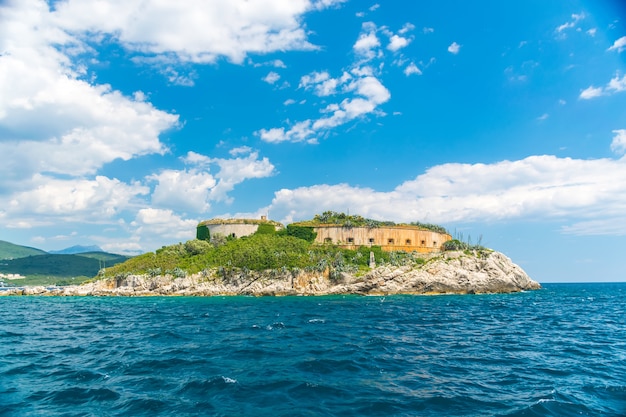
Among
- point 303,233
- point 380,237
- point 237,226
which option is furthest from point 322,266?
point 237,226

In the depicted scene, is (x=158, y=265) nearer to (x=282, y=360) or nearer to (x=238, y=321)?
(x=238, y=321)

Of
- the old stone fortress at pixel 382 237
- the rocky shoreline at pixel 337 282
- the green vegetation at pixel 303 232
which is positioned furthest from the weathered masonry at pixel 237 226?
the rocky shoreline at pixel 337 282

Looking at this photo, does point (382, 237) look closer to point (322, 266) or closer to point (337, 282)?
point (337, 282)

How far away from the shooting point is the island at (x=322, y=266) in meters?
77.1

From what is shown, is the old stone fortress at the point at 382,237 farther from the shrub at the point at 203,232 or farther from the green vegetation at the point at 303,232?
the shrub at the point at 203,232

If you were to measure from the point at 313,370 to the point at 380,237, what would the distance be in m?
78.7

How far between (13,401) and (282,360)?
1060cm

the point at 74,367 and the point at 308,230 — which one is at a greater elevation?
the point at 308,230

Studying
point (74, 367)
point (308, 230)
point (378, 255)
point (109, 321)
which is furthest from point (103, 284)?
point (74, 367)

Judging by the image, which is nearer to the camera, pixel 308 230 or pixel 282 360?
pixel 282 360

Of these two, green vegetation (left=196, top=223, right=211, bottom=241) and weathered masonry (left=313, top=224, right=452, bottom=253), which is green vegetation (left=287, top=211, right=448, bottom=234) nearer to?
weathered masonry (left=313, top=224, right=452, bottom=253)

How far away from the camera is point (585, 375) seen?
1639cm

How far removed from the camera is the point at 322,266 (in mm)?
78438

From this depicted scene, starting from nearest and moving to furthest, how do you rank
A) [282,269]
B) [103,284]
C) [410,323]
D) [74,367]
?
[74,367] < [410,323] < [282,269] < [103,284]
